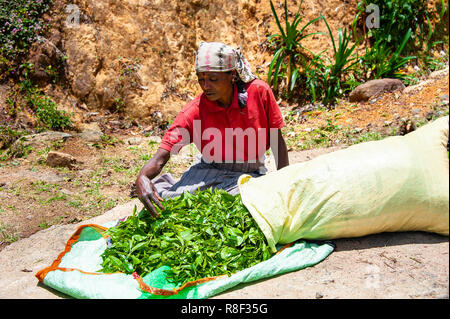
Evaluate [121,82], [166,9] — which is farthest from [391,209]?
[166,9]

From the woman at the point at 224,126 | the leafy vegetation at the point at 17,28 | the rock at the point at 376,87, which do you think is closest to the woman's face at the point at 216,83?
the woman at the point at 224,126

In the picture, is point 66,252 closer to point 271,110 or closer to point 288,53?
point 271,110

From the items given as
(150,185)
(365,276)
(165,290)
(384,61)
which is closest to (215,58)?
(150,185)

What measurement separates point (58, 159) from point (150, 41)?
2405 mm

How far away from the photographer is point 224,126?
2859 millimetres

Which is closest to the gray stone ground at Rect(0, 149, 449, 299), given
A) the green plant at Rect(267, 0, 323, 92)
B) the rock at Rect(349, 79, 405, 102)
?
the rock at Rect(349, 79, 405, 102)

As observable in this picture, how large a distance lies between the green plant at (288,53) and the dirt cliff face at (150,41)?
0.60 feet

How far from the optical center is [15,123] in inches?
204

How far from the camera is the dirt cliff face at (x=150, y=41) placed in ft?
18.5

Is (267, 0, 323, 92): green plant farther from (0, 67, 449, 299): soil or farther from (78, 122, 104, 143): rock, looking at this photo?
(78, 122, 104, 143): rock

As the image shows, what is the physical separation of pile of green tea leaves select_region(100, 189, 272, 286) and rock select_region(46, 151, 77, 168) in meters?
2.30

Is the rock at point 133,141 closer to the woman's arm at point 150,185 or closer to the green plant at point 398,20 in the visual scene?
the woman's arm at point 150,185

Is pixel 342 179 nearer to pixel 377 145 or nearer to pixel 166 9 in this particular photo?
pixel 377 145

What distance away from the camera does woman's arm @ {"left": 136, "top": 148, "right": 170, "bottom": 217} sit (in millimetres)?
2386
